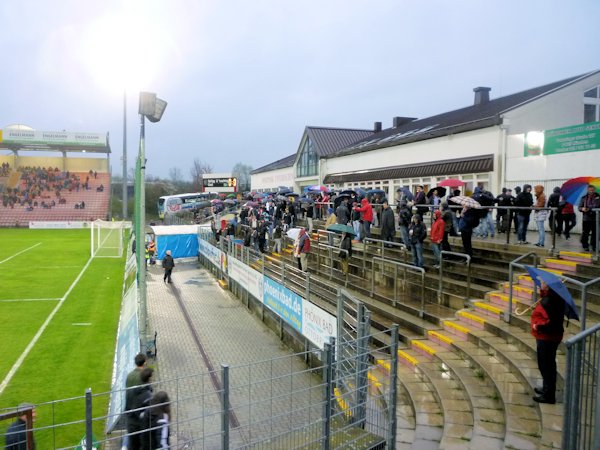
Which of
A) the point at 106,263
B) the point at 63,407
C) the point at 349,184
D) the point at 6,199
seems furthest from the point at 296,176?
the point at 6,199

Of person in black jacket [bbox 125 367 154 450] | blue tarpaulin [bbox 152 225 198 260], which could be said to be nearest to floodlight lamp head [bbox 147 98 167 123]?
person in black jacket [bbox 125 367 154 450]

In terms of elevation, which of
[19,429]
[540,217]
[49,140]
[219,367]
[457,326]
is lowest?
[219,367]

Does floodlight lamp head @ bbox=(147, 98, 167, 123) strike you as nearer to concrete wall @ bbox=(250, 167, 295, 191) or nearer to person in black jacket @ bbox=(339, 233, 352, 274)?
person in black jacket @ bbox=(339, 233, 352, 274)

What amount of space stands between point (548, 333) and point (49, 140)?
81.8 metres

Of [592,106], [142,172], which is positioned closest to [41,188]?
[142,172]

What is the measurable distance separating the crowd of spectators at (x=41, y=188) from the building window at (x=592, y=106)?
6269 centimetres

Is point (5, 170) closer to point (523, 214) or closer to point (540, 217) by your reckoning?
point (523, 214)

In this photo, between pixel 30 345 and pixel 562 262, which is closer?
pixel 562 262

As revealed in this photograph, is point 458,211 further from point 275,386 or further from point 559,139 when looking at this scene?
point 275,386

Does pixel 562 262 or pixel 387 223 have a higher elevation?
pixel 387 223

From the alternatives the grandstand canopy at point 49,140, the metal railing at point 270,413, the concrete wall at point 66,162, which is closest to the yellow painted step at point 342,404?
the metal railing at point 270,413

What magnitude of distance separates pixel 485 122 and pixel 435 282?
1100 centimetres

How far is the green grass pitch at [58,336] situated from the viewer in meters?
9.51

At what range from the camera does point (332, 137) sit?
40.1 meters
